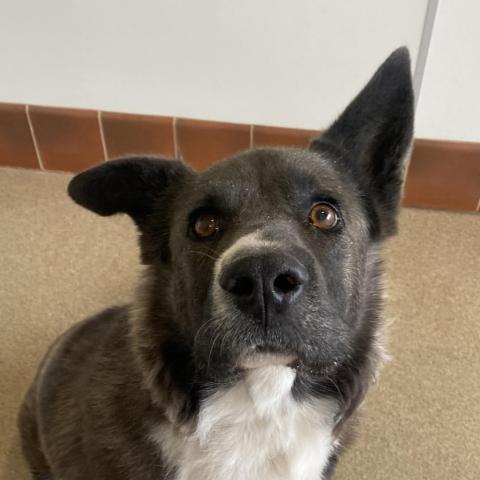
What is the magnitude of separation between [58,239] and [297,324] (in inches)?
62.1

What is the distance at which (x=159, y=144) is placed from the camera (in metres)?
2.55

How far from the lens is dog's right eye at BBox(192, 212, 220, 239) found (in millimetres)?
1151

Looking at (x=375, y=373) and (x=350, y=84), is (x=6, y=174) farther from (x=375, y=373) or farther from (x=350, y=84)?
(x=375, y=373)

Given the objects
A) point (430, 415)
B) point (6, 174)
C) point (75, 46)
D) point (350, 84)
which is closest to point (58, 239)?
point (6, 174)

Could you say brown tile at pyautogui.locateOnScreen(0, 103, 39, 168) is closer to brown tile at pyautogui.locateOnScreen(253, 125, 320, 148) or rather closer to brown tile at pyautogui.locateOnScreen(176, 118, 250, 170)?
brown tile at pyautogui.locateOnScreen(176, 118, 250, 170)

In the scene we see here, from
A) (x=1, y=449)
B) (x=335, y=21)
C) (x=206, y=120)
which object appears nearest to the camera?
(x=1, y=449)

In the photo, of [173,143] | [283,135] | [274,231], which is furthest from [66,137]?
[274,231]

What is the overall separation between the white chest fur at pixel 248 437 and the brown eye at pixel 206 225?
0.30 metres

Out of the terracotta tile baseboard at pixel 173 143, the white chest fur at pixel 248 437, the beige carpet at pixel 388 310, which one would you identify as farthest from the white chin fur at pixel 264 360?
the terracotta tile baseboard at pixel 173 143

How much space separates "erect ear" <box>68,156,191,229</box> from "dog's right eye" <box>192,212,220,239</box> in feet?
0.55

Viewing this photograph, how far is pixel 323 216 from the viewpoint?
114 cm

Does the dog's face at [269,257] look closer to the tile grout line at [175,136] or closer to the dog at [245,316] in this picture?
the dog at [245,316]

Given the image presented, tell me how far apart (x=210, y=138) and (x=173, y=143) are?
157mm

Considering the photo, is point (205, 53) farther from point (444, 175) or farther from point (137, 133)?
point (444, 175)
